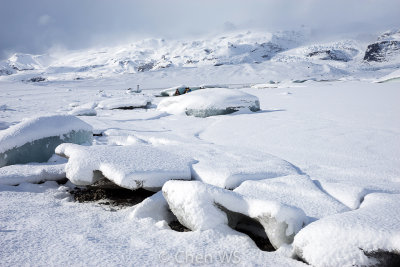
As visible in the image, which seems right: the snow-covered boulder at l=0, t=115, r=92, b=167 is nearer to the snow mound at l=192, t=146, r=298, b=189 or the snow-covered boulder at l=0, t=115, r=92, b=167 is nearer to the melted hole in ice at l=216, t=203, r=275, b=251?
the snow mound at l=192, t=146, r=298, b=189

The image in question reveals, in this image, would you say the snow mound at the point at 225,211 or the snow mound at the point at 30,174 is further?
the snow mound at the point at 30,174

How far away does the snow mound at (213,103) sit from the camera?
5582 millimetres

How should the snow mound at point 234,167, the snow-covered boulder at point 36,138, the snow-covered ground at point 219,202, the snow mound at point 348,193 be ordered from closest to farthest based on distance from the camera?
the snow-covered ground at point 219,202 → the snow mound at point 348,193 → the snow mound at point 234,167 → the snow-covered boulder at point 36,138

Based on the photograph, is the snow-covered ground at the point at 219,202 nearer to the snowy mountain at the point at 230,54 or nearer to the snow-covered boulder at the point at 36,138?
the snow-covered boulder at the point at 36,138

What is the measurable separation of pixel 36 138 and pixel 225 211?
210 centimetres

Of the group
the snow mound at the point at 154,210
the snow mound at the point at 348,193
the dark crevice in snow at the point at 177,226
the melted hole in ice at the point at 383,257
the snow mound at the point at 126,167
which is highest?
the snow mound at the point at 126,167

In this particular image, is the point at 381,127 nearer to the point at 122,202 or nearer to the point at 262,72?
the point at 122,202

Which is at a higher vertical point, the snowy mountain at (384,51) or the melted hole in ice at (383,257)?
the snowy mountain at (384,51)

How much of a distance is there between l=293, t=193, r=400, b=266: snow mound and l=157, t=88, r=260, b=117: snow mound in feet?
13.9

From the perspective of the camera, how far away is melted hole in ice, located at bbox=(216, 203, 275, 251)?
63.1 inches

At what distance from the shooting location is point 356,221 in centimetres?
134

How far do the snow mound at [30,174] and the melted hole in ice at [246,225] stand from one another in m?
1.45

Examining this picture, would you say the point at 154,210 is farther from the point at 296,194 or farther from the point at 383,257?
the point at 383,257

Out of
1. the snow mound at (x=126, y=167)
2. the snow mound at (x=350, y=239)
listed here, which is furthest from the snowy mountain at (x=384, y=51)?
the snow mound at (x=350, y=239)
